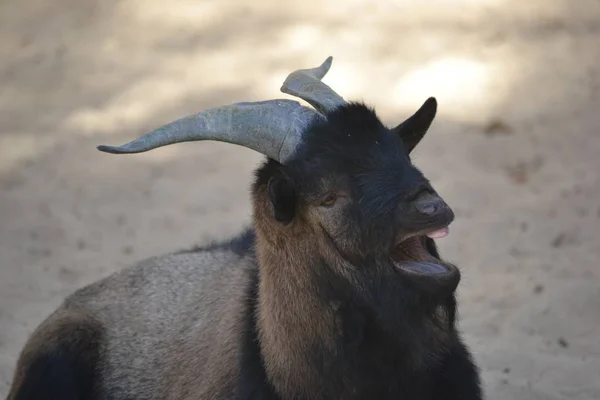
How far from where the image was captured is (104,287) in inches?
294

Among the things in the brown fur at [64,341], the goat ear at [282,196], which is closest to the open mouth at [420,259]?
the goat ear at [282,196]

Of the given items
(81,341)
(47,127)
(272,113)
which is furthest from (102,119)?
(272,113)

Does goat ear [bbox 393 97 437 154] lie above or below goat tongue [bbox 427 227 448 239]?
above

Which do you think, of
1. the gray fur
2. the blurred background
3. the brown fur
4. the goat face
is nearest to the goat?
the goat face

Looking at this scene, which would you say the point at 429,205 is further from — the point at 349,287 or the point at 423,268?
the point at 349,287

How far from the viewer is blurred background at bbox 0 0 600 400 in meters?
8.82

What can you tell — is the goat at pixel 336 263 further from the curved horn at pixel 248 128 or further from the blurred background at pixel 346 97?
the blurred background at pixel 346 97

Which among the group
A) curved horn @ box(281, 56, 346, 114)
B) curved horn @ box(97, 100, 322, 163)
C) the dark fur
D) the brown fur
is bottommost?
the brown fur

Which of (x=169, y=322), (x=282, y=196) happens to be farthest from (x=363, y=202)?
(x=169, y=322)

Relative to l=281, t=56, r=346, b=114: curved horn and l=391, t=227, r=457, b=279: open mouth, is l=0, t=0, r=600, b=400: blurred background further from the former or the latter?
l=281, t=56, r=346, b=114: curved horn

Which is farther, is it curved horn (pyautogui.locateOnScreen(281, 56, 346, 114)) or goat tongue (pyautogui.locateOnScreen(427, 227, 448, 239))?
curved horn (pyautogui.locateOnScreen(281, 56, 346, 114))

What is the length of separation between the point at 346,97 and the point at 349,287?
7332mm

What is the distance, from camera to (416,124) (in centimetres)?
557

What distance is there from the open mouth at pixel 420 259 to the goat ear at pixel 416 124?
627mm
